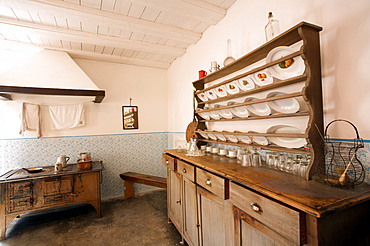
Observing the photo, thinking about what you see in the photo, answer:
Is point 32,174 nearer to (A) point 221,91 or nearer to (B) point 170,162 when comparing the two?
(B) point 170,162

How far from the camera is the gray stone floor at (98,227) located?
219cm

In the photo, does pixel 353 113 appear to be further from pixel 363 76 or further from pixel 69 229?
pixel 69 229

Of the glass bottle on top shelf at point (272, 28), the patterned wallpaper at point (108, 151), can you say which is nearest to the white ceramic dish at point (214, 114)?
the glass bottle on top shelf at point (272, 28)

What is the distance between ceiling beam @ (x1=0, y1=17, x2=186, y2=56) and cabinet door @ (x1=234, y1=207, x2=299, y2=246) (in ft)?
9.07

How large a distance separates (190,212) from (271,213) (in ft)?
3.63

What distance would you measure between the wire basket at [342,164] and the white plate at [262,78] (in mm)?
555

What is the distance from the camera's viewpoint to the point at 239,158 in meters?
1.64

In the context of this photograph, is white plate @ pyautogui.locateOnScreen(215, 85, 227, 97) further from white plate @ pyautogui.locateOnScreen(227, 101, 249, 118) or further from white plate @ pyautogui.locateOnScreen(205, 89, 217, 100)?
white plate @ pyautogui.locateOnScreen(227, 101, 249, 118)

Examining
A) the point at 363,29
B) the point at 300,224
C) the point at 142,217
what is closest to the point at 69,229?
the point at 142,217

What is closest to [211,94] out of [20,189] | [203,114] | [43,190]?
[203,114]

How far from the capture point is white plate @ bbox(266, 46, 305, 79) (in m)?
1.20

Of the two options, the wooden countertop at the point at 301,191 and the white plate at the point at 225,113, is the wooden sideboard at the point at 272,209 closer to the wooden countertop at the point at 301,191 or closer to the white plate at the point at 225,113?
the wooden countertop at the point at 301,191

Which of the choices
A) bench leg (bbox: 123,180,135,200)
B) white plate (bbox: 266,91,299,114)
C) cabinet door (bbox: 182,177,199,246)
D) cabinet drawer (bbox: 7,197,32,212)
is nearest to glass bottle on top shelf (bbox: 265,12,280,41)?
white plate (bbox: 266,91,299,114)

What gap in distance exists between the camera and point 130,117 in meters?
A: 3.77
